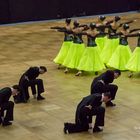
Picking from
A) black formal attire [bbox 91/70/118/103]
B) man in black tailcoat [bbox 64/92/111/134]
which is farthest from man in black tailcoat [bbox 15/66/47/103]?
man in black tailcoat [bbox 64/92/111/134]

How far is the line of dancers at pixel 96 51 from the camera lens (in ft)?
36.6

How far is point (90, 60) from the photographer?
11.2 m

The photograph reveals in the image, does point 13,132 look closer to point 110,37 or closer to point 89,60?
point 89,60

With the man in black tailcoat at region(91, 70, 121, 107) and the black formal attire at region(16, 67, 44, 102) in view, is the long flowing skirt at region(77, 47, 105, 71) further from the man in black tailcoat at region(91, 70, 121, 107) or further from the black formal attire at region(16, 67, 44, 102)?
the man in black tailcoat at region(91, 70, 121, 107)

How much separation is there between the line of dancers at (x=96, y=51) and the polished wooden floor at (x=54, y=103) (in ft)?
0.95

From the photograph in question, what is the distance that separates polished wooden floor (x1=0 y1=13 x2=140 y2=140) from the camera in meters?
7.90

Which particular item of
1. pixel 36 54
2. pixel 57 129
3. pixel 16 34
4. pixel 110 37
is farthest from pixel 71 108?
pixel 16 34

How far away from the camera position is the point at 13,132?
803 centimetres

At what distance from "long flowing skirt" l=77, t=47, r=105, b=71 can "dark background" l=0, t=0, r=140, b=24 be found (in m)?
9.40

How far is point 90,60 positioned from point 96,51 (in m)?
0.27

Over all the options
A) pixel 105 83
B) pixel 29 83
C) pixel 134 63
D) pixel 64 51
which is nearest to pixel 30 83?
pixel 29 83

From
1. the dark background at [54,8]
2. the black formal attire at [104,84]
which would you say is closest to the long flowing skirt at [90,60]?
the black formal attire at [104,84]

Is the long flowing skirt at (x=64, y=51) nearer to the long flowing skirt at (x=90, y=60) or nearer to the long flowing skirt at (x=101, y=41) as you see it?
the long flowing skirt at (x=90, y=60)

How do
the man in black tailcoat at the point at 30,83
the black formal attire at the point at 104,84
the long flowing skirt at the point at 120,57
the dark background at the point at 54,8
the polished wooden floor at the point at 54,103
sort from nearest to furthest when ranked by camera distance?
the polished wooden floor at the point at 54,103 → the black formal attire at the point at 104,84 → the man in black tailcoat at the point at 30,83 → the long flowing skirt at the point at 120,57 → the dark background at the point at 54,8
